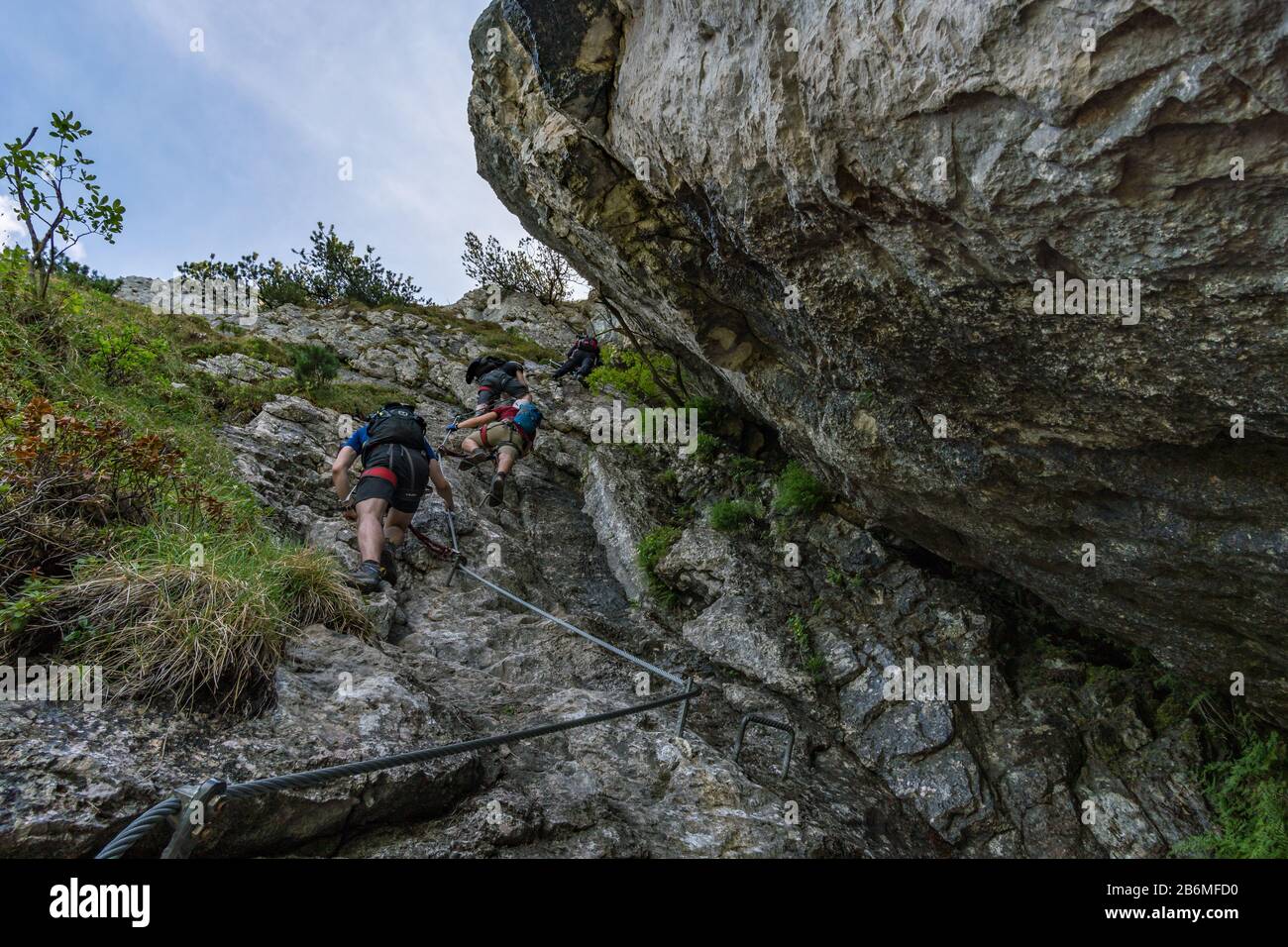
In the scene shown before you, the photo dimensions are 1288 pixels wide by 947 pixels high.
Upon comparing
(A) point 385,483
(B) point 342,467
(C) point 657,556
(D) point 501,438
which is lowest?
(C) point 657,556

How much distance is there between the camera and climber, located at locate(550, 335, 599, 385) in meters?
16.5

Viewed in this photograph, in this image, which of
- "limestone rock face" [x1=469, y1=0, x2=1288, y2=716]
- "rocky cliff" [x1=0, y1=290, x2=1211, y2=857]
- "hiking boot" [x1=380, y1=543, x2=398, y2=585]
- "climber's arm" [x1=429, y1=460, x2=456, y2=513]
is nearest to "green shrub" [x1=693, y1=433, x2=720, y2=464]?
"rocky cliff" [x1=0, y1=290, x2=1211, y2=857]

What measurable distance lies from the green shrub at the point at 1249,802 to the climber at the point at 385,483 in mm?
7641

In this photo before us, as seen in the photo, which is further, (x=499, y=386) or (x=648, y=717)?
(x=499, y=386)

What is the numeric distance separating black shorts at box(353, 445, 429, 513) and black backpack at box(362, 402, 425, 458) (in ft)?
0.29

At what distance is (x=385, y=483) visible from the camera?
7258 mm

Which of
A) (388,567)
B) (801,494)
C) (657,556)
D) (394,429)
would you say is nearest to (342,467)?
(394,429)

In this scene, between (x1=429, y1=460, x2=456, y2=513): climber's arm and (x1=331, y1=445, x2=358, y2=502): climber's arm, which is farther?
(x1=429, y1=460, x2=456, y2=513): climber's arm

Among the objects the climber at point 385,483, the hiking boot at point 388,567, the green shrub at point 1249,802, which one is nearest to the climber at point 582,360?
the climber at point 385,483

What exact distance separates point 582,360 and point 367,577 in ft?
36.2

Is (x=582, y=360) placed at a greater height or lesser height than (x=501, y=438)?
greater

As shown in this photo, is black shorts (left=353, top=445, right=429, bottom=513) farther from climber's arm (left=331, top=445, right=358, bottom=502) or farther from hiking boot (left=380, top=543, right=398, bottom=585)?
hiking boot (left=380, top=543, right=398, bottom=585)

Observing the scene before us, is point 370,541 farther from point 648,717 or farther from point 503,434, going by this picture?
point 503,434
